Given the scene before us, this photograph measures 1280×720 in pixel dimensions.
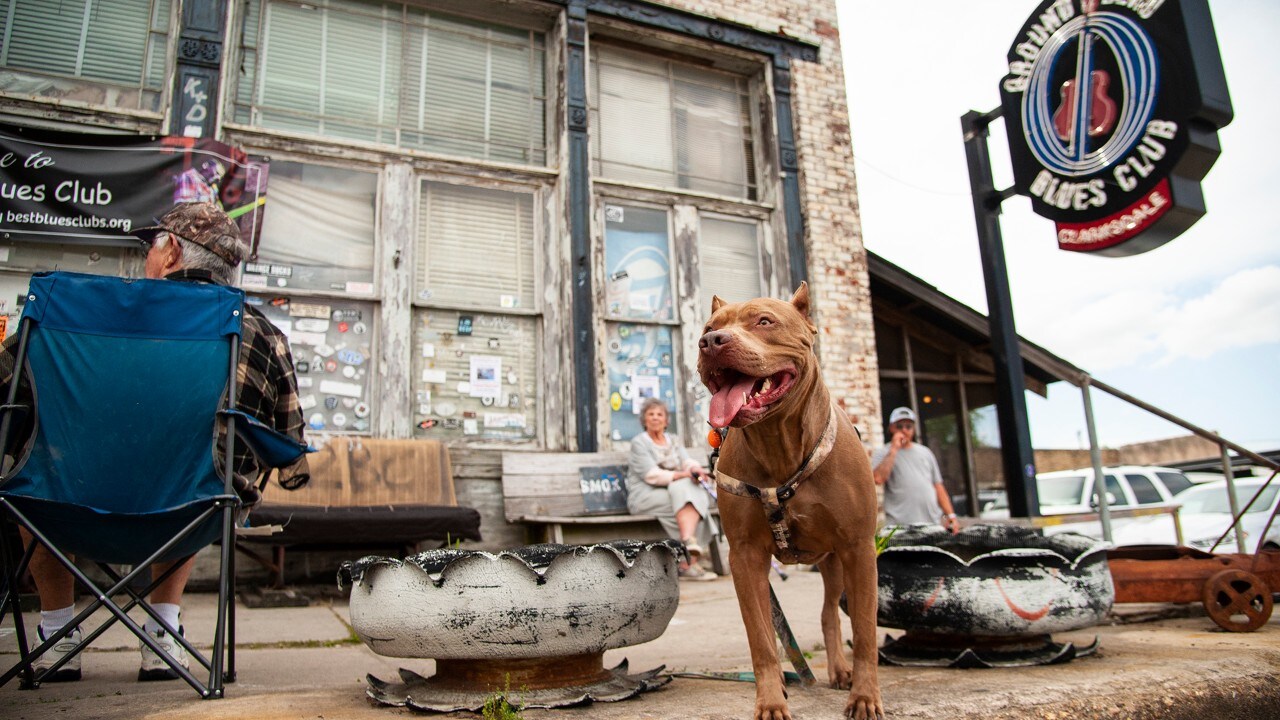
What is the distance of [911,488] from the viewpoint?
6.78 metres

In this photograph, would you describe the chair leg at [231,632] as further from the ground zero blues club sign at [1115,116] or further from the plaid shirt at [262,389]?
the ground zero blues club sign at [1115,116]

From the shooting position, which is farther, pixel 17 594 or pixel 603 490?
pixel 603 490

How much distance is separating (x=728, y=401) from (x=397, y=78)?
274 inches

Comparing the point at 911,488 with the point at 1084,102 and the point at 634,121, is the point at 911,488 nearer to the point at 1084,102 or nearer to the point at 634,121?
the point at 1084,102

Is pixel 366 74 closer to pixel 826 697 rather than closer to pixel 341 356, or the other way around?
pixel 341 356

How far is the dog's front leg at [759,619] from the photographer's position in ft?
7.50

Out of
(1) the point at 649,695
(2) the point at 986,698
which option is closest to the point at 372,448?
(1) the point at 649,695

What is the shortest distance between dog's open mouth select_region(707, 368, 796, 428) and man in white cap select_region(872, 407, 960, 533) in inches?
178

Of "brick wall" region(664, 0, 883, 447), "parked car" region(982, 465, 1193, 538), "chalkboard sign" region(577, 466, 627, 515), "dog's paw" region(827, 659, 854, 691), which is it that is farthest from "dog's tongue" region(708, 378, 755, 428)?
"parked car" region(982, 465, 1193, 538)

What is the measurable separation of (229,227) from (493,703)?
2359 mm

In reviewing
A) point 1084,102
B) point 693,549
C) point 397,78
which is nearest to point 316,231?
point 397,78

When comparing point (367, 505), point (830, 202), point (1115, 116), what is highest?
point (830, 202)

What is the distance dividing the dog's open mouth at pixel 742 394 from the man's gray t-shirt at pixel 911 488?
15.7 feet

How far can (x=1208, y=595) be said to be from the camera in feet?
13.2
